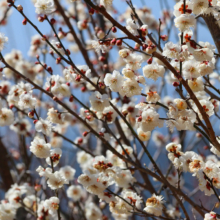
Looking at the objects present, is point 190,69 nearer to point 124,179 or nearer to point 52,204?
point 124,179

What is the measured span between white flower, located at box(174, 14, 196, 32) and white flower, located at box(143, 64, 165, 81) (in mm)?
203

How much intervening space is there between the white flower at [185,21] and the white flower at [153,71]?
203 mm

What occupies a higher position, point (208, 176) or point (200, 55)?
point (200, 55)

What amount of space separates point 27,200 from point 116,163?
993 mm

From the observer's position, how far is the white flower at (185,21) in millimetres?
1276

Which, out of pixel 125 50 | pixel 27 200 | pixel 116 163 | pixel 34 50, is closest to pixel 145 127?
pixel 125 50

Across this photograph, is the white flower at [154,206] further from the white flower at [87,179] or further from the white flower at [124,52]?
the white flower at [124,52]

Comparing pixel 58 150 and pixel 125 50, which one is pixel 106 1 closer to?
pixel 125 50

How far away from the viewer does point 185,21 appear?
130 centimetres

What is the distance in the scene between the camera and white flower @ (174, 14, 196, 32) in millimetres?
1276

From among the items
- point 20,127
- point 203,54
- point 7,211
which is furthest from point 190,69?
point 20,127

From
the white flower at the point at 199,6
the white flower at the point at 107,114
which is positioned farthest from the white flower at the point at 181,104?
the white flower at the point at 107,114

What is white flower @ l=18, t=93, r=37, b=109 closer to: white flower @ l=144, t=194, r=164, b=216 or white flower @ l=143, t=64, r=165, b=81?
white flower @ l=143, t=64, r=165, b=81

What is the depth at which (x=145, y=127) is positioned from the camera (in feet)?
4.61
